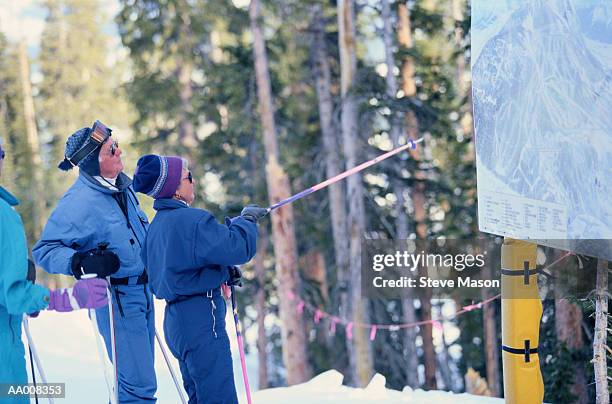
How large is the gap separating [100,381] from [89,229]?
251 inches

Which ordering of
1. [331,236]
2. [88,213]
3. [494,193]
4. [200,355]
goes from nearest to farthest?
[200,355] → [88,213] → [494,193] → [331,236]

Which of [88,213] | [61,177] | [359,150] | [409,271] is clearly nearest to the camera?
[88,213]

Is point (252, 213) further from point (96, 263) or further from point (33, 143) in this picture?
point (33, 143)

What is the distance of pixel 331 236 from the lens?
17688 mm

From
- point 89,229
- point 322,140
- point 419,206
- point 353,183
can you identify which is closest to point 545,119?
point 89,229

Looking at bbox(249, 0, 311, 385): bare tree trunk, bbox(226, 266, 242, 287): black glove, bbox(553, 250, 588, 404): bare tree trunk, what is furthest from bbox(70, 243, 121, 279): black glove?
bbox(249, 0, 311, 385): bare tree trunk

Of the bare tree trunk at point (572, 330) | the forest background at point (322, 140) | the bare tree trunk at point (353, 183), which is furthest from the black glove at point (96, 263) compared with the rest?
the bare tree trunk at point (353, 183)

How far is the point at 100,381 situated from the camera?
10500mm

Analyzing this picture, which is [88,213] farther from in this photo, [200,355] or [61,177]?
[61,177]

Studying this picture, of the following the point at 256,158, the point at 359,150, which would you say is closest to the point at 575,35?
the point at 359,150

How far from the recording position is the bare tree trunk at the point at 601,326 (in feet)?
16.8

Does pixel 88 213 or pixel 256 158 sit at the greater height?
pixel 256 158

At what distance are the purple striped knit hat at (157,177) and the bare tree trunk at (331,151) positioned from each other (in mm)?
10359

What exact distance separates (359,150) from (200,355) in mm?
9455
